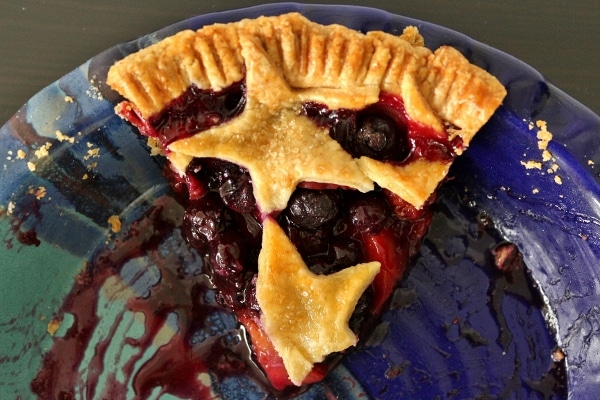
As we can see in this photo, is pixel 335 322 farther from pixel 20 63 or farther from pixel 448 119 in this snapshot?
pixel 20 63

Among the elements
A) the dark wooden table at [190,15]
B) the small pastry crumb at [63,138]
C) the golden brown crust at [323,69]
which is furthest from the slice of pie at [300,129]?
the dark wooden table at [190,15]

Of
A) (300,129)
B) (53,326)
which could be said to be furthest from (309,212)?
(53,326)

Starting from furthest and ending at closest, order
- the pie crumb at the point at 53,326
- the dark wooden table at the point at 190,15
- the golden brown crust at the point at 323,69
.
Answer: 1. the dark wooden table at the point at 190,15
2. the pie crumb at the point at 53,326
3. the golden brown crust at the point at 323,69

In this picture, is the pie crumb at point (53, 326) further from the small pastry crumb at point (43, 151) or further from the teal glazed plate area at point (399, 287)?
the small pastry crumb at point (43, 151)

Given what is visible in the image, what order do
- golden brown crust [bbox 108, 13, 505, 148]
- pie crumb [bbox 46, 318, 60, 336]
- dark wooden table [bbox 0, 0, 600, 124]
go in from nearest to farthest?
golden brown crust [bbox 108, 13, 505, 148], pie crumb [bbox 46, 318, 60, 336], dark wooden table [bbox 0, 0, 600, 124]

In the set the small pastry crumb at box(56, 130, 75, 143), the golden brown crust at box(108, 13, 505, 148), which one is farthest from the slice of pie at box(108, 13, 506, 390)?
the small pastry crumb at box(56, 130, 75, 143)

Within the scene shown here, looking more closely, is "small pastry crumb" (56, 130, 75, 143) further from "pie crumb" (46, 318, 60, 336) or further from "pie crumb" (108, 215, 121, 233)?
"pie crumb" (46, 318, 60, 336)

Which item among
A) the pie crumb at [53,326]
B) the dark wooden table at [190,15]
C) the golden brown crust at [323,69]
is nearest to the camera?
the golden brown crust at [323,69]
